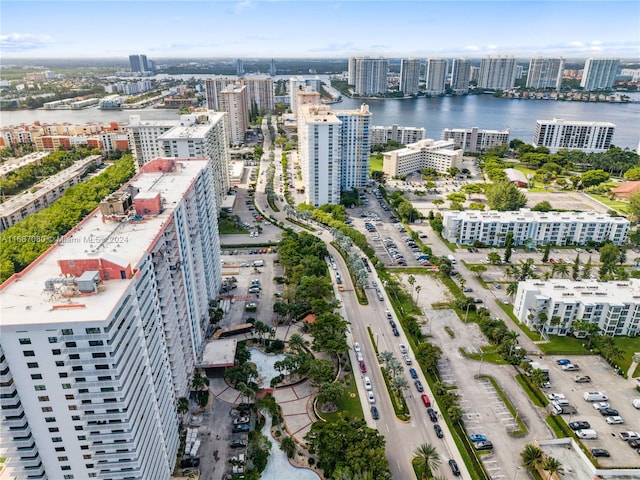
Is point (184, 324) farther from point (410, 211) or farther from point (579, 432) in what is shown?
point (410, 211)

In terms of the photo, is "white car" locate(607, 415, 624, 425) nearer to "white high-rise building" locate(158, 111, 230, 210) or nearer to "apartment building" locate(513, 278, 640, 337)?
"apartment building" locate(513, 278, 640, 337)

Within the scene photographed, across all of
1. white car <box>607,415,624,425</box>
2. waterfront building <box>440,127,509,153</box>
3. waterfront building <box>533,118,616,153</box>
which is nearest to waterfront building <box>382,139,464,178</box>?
waterfront building <box>440,127,509,153</box>

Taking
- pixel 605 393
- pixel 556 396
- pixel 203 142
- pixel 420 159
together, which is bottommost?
pixel 605 393

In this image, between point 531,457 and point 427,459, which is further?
point 531,457

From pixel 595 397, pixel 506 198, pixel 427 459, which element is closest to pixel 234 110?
pixel 506 198

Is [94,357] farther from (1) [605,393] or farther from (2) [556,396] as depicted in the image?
(1) [605,393]

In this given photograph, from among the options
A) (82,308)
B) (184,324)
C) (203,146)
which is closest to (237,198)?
(203,146)

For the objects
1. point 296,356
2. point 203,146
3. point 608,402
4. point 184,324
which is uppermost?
point 203,146
